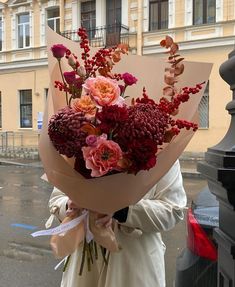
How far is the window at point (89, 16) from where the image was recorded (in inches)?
831

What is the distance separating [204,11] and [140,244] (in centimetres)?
1707

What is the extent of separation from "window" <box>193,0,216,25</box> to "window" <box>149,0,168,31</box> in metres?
1.31

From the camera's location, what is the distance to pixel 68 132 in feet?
5.84

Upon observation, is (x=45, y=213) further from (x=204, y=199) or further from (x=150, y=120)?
(x=150, y=120)

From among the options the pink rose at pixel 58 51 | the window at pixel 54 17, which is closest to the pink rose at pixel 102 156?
the pink rose at pixel 58 51

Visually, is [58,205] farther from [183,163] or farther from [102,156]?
[183,163]

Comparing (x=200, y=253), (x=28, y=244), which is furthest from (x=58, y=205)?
(x=28, y=244)

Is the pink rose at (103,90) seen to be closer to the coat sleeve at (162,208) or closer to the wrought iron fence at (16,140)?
the coat sleeve at (162,208)

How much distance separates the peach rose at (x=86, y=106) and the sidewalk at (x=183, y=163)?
39.7 ft

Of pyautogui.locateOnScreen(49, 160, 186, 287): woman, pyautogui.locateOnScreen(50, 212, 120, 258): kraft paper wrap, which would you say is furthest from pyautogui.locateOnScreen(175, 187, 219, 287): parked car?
pyautogui.locateOnScreen(50, 212, 120, 258): kraft paper wrap

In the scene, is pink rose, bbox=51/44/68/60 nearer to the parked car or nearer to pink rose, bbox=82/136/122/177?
pink rose, bbox=82/136/122/177

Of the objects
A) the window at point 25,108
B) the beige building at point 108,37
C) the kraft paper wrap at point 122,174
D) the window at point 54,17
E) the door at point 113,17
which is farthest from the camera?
the window at point 25,108

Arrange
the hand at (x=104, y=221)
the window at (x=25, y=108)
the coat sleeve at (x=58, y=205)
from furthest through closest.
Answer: the window at (x=25, y=108) < the coat sleeve at (x=58, y=205) < the hand at (x=104, y=221)

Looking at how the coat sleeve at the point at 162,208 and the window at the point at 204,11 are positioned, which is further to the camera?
the window at the point at 204,11
